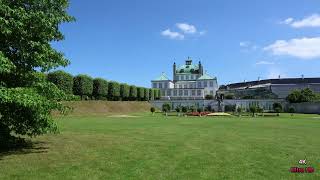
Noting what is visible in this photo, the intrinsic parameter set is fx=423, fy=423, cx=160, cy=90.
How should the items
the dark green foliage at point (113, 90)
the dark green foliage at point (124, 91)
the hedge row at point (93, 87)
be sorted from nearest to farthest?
the hedge row at point (93, 87), the dark green foliage at point (113, 90), the dark green foliage at point (124, 91)

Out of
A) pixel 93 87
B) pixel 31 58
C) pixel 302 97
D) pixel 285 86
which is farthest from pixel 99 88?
pixel 285 86

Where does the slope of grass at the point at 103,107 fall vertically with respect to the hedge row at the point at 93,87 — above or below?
below

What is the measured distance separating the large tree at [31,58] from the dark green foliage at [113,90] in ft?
236

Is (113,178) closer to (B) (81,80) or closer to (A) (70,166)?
(A) (70,166)

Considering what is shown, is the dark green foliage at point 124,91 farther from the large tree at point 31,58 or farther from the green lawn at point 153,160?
the large tree at point 31,58

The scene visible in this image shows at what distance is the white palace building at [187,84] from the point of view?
150500 millimetres

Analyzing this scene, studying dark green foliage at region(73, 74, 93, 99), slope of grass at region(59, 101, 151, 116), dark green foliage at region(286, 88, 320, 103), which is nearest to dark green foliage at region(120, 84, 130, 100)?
slope of grass at region(59, 101, 151, 116)

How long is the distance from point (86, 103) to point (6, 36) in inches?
2351

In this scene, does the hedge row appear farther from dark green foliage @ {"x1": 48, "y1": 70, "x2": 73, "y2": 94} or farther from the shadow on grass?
the shadow on grass

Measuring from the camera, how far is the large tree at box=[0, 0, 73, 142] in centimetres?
1364

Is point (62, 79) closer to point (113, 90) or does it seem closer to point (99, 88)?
point (99, 88)

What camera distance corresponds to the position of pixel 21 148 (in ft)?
52.3

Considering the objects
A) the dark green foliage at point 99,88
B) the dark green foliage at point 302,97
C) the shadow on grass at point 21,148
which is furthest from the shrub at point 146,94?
the shadow on grass at point 21,148

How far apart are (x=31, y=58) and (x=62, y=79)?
57.9 meters
